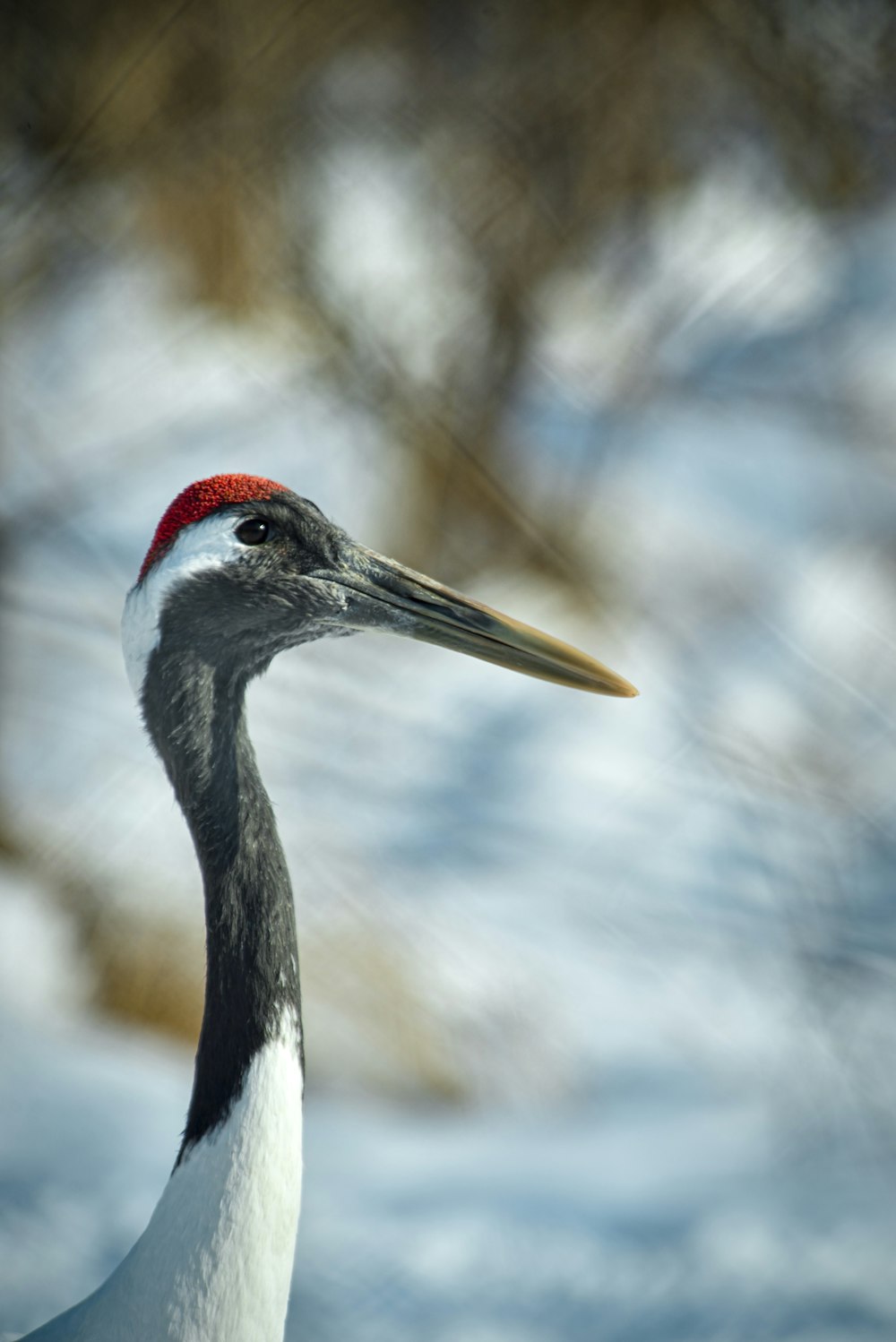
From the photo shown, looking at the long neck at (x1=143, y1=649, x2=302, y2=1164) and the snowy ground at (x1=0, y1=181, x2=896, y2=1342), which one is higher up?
the snowy ground at (x1=0, y1=181, x2=896, y2=1342)

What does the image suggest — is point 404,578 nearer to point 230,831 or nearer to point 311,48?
point 230,831

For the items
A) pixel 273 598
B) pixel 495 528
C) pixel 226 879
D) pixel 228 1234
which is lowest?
pixel 228 1234

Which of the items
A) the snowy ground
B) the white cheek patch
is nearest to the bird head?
the white cheek patch

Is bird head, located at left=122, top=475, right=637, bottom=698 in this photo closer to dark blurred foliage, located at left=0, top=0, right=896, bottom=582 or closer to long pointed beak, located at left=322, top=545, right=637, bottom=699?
long pointed beak, located at left=322, top=545, right=637, bottom=699

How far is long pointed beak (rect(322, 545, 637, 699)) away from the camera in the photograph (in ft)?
2.41

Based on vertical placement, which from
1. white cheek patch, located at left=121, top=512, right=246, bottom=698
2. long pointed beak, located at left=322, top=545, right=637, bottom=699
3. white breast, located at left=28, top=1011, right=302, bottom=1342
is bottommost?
white breast, located at left=28, top=1011, right=302, bottom=1342

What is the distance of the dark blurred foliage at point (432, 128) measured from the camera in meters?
1.25

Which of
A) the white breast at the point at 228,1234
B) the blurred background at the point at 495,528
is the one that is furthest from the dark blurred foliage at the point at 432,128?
the white breast at the point at 228,1234

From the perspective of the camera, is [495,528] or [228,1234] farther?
[495,528]

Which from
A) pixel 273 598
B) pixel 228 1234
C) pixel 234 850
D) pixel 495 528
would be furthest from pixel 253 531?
pixel 495 528

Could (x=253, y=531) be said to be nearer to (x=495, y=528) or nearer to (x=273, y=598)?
(x=273, y=598)

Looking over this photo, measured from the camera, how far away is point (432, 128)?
51.6 inches

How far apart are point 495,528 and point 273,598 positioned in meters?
0.72

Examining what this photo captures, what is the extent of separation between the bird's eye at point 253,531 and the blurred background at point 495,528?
647 mm
